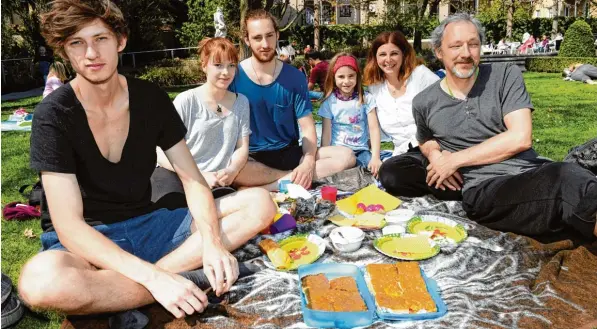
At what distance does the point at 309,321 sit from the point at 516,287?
126cm

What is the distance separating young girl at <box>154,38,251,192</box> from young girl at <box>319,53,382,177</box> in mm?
1087

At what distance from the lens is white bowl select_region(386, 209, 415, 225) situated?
378 cm

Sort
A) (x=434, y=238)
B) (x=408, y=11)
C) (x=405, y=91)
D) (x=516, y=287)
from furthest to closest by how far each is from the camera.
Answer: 1. (x=408, y=11)
2. (x=405, y=91)
3. (x=434, y=238)
4. (x=516, y=287)

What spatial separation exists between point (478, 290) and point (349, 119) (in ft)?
8.89

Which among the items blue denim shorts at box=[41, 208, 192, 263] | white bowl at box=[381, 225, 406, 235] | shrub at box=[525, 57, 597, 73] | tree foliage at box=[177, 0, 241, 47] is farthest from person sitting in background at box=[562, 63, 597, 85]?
blue denim shorts at box=[41, 208, 192, 263]

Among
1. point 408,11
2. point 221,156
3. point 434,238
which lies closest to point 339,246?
point 434,238

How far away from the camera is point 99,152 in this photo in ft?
9.04

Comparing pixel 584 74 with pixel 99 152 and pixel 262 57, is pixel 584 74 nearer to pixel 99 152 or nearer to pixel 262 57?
pixel 262 57

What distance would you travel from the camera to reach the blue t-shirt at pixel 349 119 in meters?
5.29

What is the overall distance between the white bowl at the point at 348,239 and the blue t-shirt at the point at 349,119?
6.65ft

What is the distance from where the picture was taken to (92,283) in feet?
8.13

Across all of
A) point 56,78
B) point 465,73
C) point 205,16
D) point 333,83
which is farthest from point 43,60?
point 465,73

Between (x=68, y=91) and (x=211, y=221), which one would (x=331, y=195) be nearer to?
(x=211, y=221)

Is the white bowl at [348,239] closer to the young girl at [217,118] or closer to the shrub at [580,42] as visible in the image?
the young girl at [217,118]
